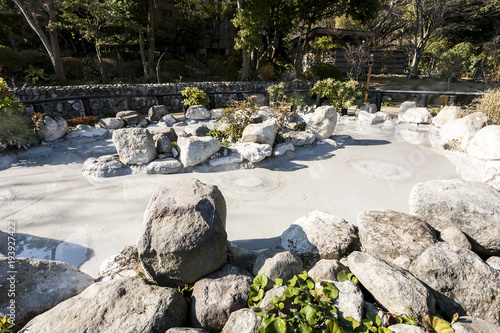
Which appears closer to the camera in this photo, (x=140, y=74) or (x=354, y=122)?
(x=354, y=122)

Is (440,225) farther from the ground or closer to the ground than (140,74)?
closer to the ground

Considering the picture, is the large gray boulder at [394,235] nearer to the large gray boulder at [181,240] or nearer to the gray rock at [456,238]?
the gray rock at [456,238]

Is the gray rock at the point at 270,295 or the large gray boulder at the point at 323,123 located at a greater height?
the large gray boulder at the point at 323,123

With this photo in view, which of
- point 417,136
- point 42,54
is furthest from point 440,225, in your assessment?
point 42,54

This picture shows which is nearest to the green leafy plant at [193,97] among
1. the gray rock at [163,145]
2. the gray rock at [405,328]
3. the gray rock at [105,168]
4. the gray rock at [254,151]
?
the gray rock at [163,145]

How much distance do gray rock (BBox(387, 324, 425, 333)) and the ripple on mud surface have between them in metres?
3.35

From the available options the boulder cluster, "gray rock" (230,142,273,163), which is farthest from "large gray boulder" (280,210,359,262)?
"gray rock" (230,142,273,163)

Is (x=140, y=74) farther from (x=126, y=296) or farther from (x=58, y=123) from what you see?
(x=126, y=296)

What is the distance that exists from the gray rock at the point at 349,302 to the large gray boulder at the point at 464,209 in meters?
1.59

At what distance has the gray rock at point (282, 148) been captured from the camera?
5.47m

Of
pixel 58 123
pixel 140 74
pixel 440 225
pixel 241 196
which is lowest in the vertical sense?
pixel 241 196

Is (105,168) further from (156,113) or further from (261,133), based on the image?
(156,113)

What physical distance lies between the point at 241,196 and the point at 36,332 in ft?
9.32

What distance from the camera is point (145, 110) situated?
1064 centimetres
